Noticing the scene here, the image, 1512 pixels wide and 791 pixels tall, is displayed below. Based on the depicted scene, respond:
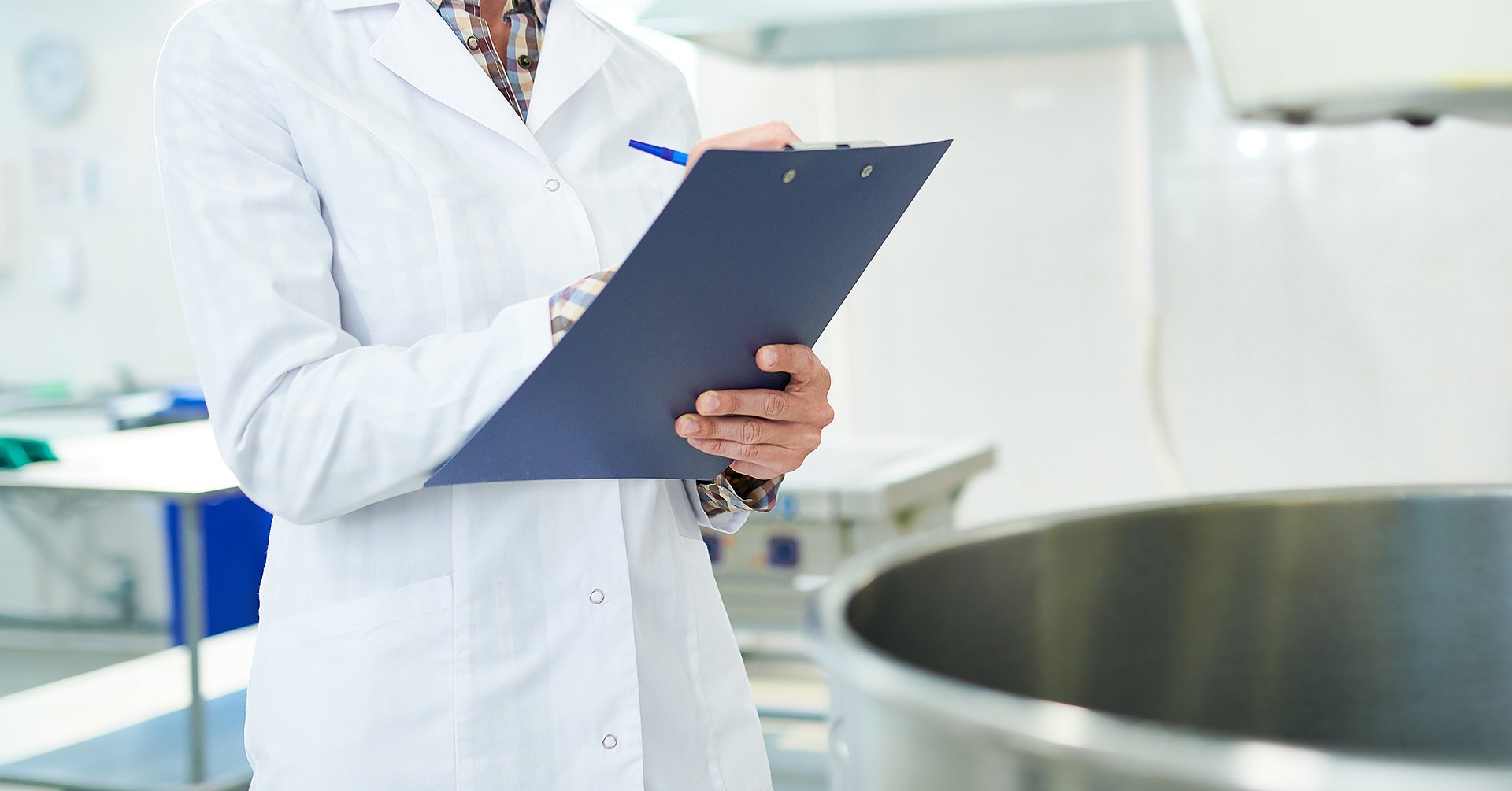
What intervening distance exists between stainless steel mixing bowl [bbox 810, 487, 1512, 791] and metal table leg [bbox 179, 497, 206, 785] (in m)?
1.94

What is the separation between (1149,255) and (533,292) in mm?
2143

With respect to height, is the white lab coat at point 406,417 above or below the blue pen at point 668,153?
below

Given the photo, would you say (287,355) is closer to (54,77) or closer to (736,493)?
(736,493)

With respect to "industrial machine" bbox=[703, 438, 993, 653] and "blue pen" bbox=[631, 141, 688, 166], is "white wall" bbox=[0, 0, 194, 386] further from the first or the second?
"blue pen" bbox=[631, 141, 688, 166]

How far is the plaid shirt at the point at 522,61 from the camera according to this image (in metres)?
0.89

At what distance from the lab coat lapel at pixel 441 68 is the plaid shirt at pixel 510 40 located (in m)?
0.02

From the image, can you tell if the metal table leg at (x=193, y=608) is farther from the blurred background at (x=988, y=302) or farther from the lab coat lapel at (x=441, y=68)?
the lab coat lapel at (x=441, y=68)

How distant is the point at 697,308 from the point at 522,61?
0.36m

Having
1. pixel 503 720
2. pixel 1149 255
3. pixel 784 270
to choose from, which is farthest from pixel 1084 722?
pixel 1149 255

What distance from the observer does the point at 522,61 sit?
93cm

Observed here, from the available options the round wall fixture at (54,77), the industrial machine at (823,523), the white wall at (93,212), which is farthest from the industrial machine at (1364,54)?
the round wall fixture at (54,77)

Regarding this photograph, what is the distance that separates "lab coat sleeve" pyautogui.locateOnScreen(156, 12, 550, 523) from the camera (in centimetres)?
72

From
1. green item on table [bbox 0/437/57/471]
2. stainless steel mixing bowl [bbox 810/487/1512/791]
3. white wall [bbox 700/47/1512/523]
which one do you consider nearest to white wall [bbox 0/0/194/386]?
green item on table [bbox 0/437/57/471]

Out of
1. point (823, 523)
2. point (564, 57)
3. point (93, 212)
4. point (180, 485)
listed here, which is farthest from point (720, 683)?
point (93, 212)
